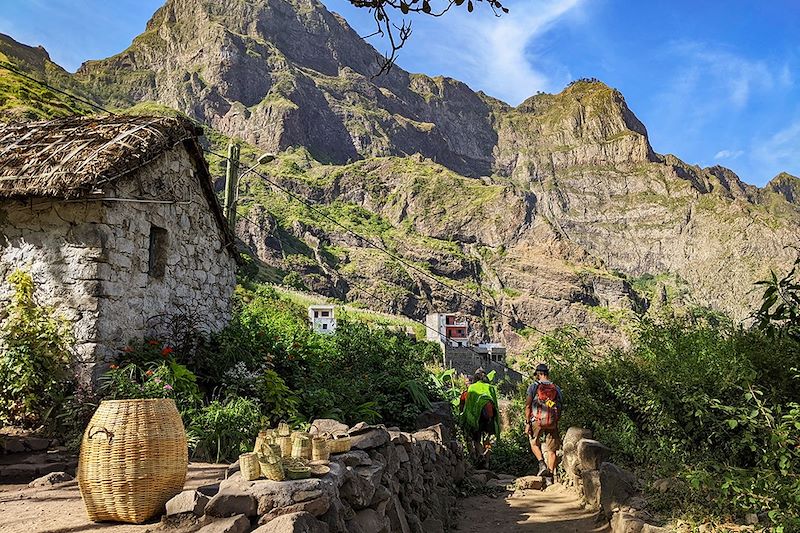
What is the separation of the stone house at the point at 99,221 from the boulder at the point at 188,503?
4431mm

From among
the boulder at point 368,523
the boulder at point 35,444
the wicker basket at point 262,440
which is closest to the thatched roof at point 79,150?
the boulder at point 35,444

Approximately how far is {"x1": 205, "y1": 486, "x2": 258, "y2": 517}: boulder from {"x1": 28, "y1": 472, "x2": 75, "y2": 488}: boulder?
2750 millimetres

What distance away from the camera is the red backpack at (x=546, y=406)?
9555 millimetres

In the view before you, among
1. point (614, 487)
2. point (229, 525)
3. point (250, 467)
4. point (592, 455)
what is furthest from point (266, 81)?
point (229, 525)

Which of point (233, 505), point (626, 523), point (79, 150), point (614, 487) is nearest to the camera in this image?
point (233, 505)

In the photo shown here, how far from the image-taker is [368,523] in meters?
4.14

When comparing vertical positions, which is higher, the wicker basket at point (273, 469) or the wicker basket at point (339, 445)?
the wicker basket at point (339, 445)

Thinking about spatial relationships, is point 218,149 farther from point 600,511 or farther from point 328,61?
point 600,511

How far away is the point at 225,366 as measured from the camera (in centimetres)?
867

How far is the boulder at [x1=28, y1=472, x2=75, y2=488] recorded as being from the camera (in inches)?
203

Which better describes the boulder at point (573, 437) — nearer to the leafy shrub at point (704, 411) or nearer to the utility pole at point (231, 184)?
the leafy shrub at point (704, 411)

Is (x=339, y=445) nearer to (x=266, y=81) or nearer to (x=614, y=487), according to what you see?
(x=614, y=487)

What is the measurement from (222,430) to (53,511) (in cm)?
265

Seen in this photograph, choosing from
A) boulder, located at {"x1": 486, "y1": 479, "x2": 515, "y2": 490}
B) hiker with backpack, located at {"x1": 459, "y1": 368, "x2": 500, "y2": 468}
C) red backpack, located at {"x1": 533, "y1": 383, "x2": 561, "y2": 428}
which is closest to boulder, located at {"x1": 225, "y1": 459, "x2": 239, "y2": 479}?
boulder, located at {"x1": 486, "y1": 479, "x2": 515, "y2": 490}
